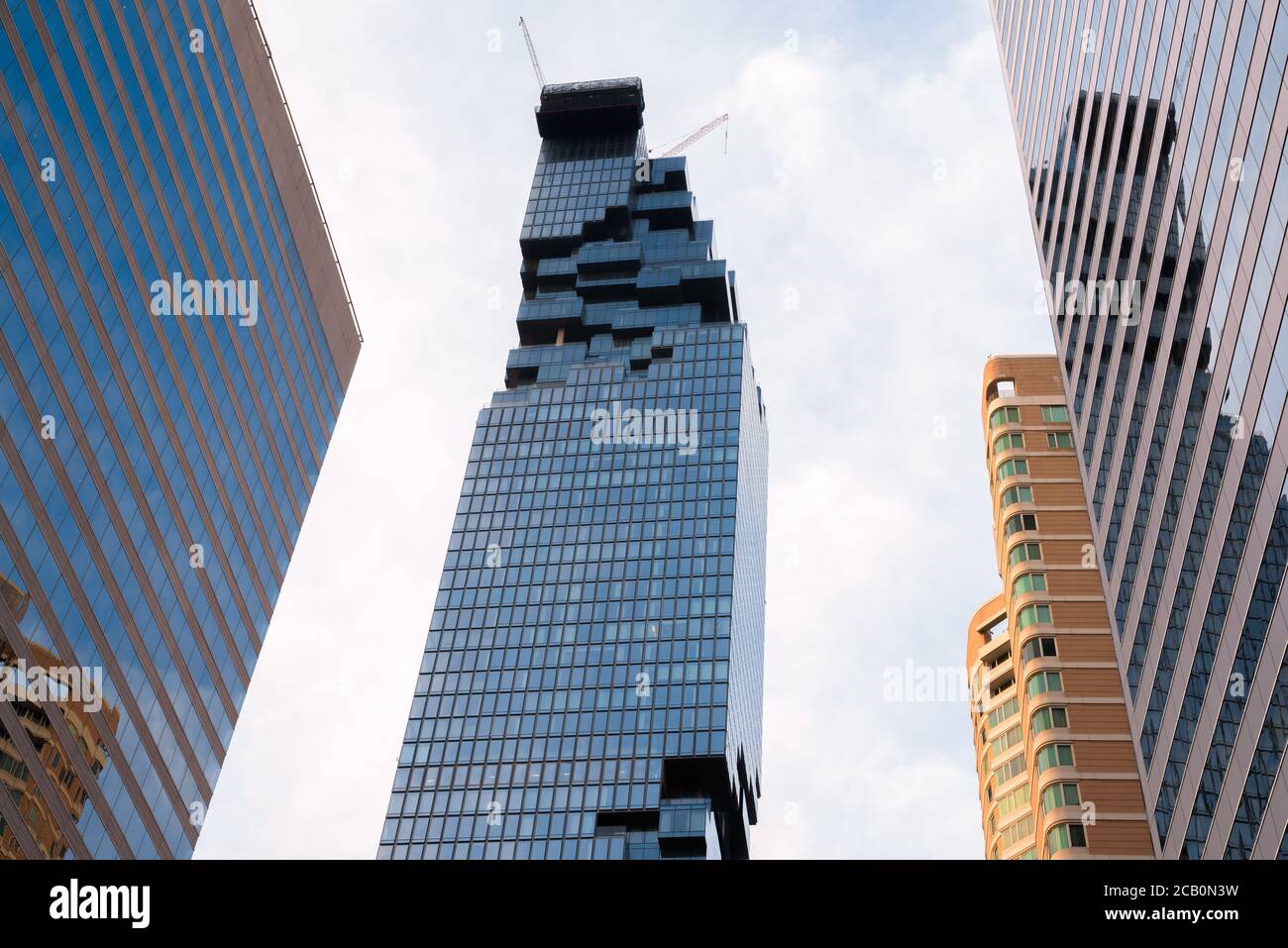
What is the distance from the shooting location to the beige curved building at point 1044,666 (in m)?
91.9

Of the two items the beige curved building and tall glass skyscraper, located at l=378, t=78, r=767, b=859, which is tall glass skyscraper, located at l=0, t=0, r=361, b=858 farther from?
the beige curved building

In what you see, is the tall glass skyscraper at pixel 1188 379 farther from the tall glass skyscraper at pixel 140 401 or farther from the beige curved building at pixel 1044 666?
the tall glass skyscraper at pixel 140 401

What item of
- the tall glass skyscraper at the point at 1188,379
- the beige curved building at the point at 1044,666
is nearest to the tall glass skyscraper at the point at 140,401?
the tall glass skyscraper at the point at 1188,379

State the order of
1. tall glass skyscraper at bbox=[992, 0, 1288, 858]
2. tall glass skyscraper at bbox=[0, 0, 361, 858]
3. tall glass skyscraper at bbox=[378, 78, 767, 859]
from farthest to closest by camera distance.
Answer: tall glass skyscraper at bbox=[378, 78, 767, 859] → tall glass skyscraper at bbox=[0, 0, 361, 858] → tall glass skyscraper at bbox=[992, 0, 1288, 858]

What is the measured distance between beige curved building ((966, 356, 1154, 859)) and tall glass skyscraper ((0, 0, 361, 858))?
54.7 m

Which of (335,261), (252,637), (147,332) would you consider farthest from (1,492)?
(335,261)

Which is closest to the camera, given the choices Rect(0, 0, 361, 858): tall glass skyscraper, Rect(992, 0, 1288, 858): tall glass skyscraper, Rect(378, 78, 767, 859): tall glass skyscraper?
Rect(992, 0, 1288, 858): tall glass skyscraper

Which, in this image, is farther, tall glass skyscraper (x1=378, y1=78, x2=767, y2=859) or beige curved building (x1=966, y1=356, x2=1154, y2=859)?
tall glass skyscraper (x1=378, y1=78, x2=767, y2=859)

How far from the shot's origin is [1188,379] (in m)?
61.2

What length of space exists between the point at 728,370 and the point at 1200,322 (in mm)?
117704

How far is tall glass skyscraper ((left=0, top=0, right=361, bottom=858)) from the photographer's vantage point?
201 ft

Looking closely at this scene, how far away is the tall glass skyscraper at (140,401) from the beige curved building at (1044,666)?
54.7 metres

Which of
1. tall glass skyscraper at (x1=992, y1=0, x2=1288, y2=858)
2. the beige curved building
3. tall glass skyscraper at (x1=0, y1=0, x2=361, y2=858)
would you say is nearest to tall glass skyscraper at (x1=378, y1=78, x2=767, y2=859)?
the beige curved building

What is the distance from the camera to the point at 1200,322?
60.6m
